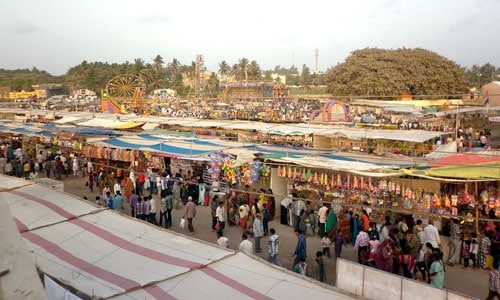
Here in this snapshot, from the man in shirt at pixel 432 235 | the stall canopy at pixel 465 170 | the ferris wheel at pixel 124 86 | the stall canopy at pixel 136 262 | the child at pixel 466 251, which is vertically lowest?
the child at pixel 466 251

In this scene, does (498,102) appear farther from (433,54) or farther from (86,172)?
(86,172)

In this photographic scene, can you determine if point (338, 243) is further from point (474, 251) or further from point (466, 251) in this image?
point (474, 251)

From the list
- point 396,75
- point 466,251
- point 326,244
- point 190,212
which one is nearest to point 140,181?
point 190,212

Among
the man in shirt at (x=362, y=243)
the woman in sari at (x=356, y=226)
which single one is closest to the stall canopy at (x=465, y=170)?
the man in shirt at (x=362, y=243)

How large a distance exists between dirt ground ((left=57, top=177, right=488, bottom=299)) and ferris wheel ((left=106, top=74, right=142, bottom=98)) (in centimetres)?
1921

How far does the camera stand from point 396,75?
34.2m

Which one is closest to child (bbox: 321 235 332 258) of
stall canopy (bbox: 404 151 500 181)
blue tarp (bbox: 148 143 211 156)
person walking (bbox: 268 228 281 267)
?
person walking (bbox: 268 228 281 267)

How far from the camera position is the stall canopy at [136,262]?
14.7 ft

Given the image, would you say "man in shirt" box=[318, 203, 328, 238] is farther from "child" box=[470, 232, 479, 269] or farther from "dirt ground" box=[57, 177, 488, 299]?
"child" box=[470, 232, 479, 269]

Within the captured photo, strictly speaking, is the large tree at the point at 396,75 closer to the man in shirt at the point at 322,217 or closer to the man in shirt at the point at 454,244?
the man in shirt at the point at 322,217

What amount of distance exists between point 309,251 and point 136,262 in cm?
413

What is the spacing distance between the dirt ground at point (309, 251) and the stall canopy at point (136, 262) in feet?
8.57

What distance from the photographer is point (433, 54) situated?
37906mm

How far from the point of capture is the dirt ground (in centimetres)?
686
